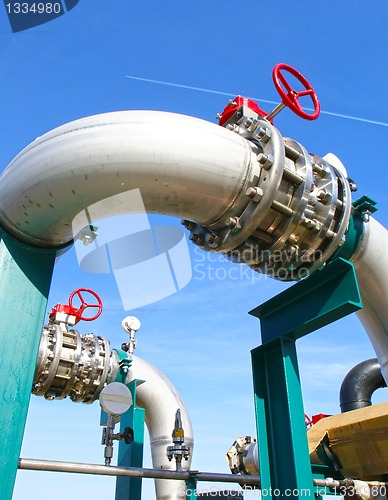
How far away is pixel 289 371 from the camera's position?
240 centimetres

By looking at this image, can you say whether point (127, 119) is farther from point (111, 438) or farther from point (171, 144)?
point (111, 438)

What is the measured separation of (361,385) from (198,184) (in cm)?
418

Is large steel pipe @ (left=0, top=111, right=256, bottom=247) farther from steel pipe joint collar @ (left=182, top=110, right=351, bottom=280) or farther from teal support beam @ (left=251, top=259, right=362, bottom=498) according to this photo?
teal support beam @ (left=251, top=259, right=362, bottom=498)

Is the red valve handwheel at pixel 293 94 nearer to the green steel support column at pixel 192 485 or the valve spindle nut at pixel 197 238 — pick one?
the valve spindle nut at pixel 197 238

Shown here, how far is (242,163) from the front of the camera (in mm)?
2260

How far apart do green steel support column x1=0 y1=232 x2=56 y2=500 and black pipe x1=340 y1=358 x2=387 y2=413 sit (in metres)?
4.32

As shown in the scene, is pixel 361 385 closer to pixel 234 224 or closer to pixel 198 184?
pixel 234 224

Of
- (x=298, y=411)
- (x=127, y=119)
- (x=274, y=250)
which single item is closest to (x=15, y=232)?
(x=127, y=119)

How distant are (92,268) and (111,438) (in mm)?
1480

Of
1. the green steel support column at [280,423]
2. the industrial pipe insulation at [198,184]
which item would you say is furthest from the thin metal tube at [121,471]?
the industrial pipe insulation at [198,184]

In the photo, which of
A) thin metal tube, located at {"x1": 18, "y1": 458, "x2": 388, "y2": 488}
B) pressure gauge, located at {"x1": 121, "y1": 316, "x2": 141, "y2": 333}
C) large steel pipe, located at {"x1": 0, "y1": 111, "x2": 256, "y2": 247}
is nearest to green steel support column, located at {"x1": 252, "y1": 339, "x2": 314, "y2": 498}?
thin metal tube, located at {"x1": 18, "y1": 458, "x2": 388, "y2": 488}

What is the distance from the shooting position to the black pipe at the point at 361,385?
5348 millimetres

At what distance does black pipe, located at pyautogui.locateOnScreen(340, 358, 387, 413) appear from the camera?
5348 mm

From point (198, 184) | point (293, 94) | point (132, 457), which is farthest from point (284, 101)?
point (132, 457)
